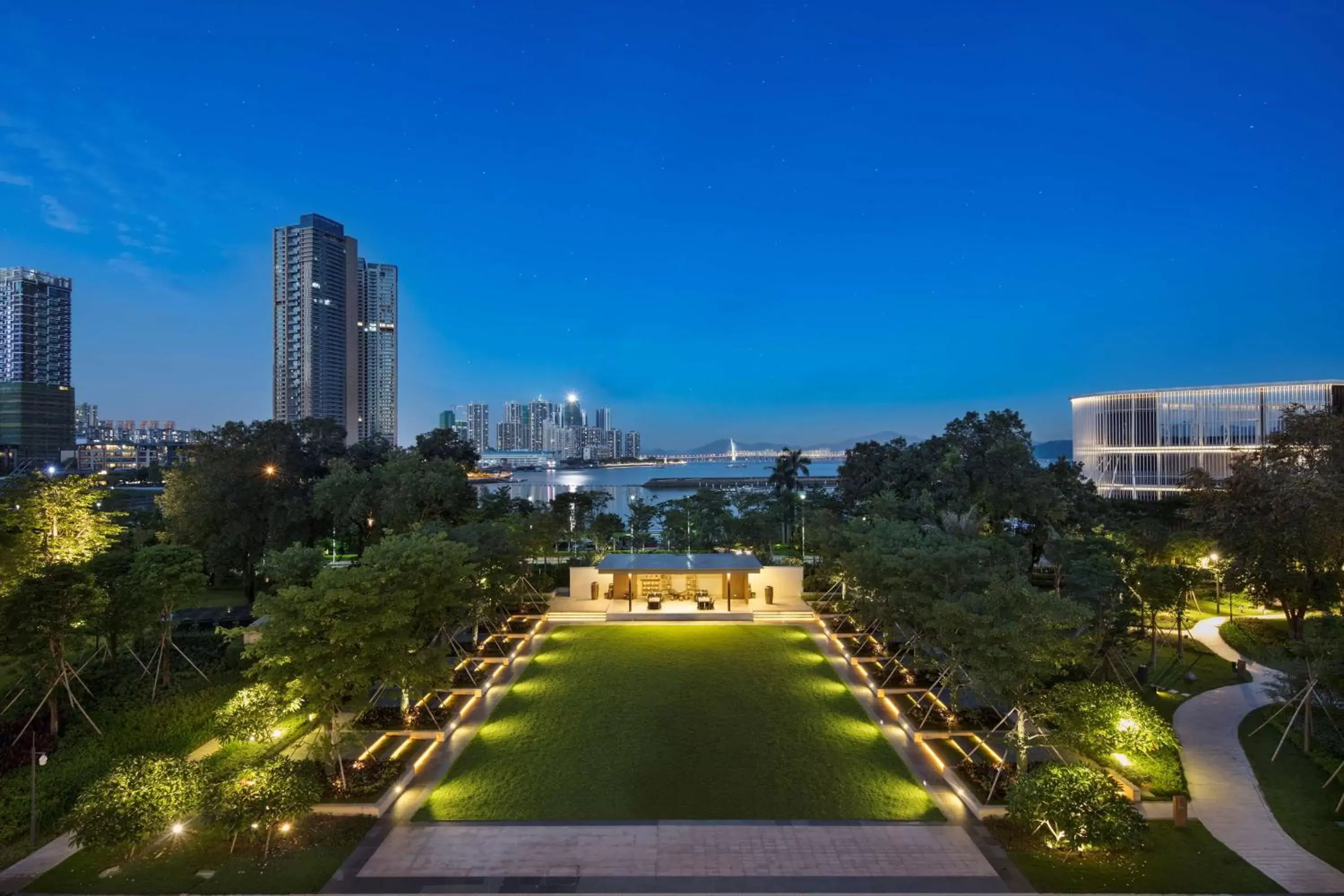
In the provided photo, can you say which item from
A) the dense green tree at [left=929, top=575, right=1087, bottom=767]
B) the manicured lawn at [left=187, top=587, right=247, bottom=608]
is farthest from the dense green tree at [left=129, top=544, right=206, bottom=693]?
the dense green tree at [left=929, top=575, right=1087, bottom=767]

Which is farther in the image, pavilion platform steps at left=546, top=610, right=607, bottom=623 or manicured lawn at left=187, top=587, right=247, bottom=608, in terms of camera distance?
manicured lawn at left=187, top=587, right=247, bottom=608

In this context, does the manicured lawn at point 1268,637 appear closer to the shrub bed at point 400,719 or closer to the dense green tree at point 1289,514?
the dense green tree at point 1289,514

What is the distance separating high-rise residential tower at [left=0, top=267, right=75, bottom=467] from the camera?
92.6m

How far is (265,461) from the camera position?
25484 millimetres

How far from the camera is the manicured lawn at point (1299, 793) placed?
9430mm

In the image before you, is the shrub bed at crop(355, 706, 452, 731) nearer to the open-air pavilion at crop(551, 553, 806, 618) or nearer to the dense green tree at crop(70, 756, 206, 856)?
the dense green tree at crop(70, 756, 206, 856)

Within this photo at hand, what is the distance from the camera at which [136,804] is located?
29.3 feet

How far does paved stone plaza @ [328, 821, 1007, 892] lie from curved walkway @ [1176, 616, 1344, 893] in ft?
13.0

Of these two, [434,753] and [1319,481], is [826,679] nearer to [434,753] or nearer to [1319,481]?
[434,753]

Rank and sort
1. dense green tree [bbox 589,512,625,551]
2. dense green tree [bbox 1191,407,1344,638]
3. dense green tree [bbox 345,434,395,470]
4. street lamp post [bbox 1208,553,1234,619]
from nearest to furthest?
dense green tree [bbox 1191,407,1344,638] < street lamp post [bbox 1208,553,1234,619] < dense green tree [bbox 345,434,395,470] < dense green tree [bbox 589,512,625,551]

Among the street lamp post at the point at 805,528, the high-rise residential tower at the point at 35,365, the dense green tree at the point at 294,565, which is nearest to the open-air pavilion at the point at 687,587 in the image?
the street lamp post at the point at 805,528

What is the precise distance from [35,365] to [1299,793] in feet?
510

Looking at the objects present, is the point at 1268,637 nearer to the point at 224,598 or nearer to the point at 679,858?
the point at 679,858

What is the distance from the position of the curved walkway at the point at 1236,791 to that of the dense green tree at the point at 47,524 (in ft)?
67.7
